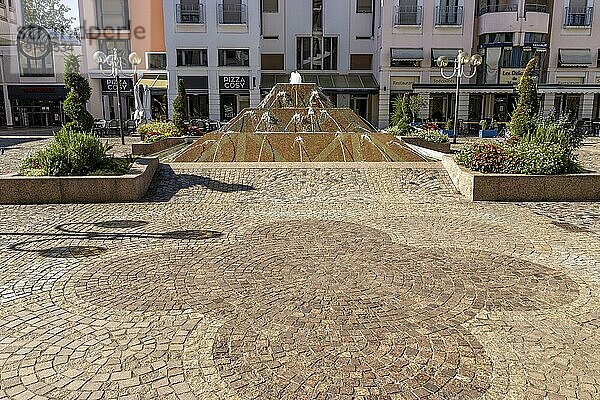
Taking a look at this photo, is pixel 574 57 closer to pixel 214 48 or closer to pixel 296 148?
pixel 214 48

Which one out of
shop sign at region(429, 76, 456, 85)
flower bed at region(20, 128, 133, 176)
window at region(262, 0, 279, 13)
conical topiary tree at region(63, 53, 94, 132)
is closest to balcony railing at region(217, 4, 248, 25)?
window at region(262, 0, 279, 13)

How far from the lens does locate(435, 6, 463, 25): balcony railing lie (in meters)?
37.0

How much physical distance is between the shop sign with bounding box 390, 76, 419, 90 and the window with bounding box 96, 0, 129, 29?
65.4 ft

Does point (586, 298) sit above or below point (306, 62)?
below

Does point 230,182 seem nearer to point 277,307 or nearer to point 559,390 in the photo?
point 277,307

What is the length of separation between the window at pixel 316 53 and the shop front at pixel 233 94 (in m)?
5.19

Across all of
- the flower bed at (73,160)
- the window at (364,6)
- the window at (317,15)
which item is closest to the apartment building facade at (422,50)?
the window at (364,6)

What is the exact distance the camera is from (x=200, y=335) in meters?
4.47

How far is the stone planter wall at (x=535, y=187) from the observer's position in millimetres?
10453

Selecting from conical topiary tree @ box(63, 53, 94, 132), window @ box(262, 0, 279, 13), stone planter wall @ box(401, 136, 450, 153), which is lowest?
stone planter wall @ box(401, 136, 450, 153)

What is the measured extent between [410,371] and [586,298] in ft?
8.41

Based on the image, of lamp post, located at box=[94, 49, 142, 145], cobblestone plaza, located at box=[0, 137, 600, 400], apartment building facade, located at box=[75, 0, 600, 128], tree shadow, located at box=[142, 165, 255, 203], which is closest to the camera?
cobblestone plaza, located at box=[0, 137, 600, 400]

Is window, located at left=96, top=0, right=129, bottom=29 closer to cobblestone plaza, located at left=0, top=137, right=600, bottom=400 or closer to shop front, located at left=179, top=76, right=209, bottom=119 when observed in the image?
shop front, located at left=179, top=76, right=209, bottom=119

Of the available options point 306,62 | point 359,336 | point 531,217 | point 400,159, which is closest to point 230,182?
point 400,159
